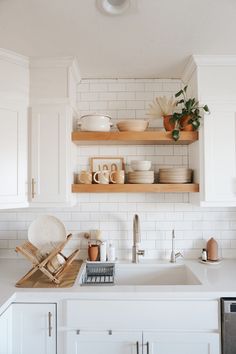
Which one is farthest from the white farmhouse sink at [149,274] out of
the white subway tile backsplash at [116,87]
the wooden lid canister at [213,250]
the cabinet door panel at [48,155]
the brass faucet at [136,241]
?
the white subway tile backsplash at [116,87]

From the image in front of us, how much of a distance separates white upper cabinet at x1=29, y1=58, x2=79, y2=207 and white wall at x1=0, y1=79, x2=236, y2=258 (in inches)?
13.7

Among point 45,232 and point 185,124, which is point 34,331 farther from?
point 185,124

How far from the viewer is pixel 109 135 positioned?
1.90 metres

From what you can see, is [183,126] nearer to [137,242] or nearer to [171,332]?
[137,242]

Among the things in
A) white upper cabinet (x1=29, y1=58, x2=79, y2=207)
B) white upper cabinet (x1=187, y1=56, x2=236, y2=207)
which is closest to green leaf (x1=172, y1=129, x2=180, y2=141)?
white upper cabinet (x1=187, y1=56, x2=236, y2=207)

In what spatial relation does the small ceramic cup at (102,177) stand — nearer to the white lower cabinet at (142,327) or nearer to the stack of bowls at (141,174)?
the stack of bowls at (141,174)

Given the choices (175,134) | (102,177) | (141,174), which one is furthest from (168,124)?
(102,177)

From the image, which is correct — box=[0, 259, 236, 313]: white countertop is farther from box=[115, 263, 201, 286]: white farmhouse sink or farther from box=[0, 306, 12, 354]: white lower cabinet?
box=[115, 263, 201, 286]: white farmhouse sink

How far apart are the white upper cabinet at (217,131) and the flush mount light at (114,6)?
72 centimetres

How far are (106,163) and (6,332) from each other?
1.36 metres

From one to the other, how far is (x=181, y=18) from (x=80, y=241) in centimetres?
178

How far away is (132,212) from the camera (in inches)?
86.2

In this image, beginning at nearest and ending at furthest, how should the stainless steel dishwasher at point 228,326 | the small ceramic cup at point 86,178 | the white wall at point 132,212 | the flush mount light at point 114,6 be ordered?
the flush mount light at point 114,6
the stainless steel dishwasher at point 228,326
the small ceramic cup at point 86,178
the white wall at point 132,212

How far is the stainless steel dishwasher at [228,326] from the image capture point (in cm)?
149
